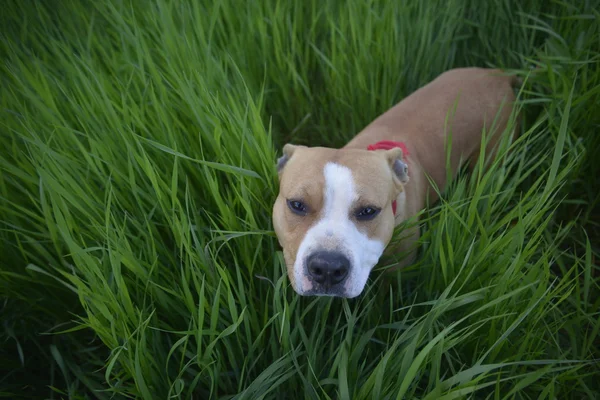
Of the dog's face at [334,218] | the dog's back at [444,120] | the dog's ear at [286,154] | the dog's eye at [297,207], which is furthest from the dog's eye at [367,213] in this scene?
the dog's back at [444,120]

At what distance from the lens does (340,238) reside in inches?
69.4

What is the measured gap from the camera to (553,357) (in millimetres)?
1901

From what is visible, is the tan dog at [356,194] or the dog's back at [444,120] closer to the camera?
the tan dog at [356,194]

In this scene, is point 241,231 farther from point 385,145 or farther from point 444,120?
point 444,120

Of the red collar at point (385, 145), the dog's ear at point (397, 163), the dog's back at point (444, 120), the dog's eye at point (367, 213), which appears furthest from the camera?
the dog's back at point (444, 120)

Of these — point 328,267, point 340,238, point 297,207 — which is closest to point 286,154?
point 297,207

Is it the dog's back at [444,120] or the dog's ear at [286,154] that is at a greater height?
the dog's ear at [286,154]

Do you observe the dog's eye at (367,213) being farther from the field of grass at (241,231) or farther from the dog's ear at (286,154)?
the dog's ear at (286,154)

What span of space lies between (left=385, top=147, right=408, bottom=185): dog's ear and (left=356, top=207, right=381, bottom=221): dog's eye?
32 centimetres

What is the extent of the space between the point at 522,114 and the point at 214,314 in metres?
2.20

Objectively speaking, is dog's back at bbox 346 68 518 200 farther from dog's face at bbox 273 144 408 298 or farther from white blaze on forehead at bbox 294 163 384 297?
white blaze on forehead at bbox 294 163 384 297

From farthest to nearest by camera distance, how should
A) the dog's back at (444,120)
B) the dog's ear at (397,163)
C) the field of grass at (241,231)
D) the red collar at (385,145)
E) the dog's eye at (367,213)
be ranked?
the dog's back at (444,120), the red collar at (385,145), the dog's ear at (397,163), the dog's eye at (367,213), the field of grass at (241,231)

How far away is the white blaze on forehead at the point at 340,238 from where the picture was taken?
1.73 meters

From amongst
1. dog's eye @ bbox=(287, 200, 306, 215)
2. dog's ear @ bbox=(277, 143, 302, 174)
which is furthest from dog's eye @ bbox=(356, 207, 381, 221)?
dog's ear @ bbox=(277, 143, 302, 174)
